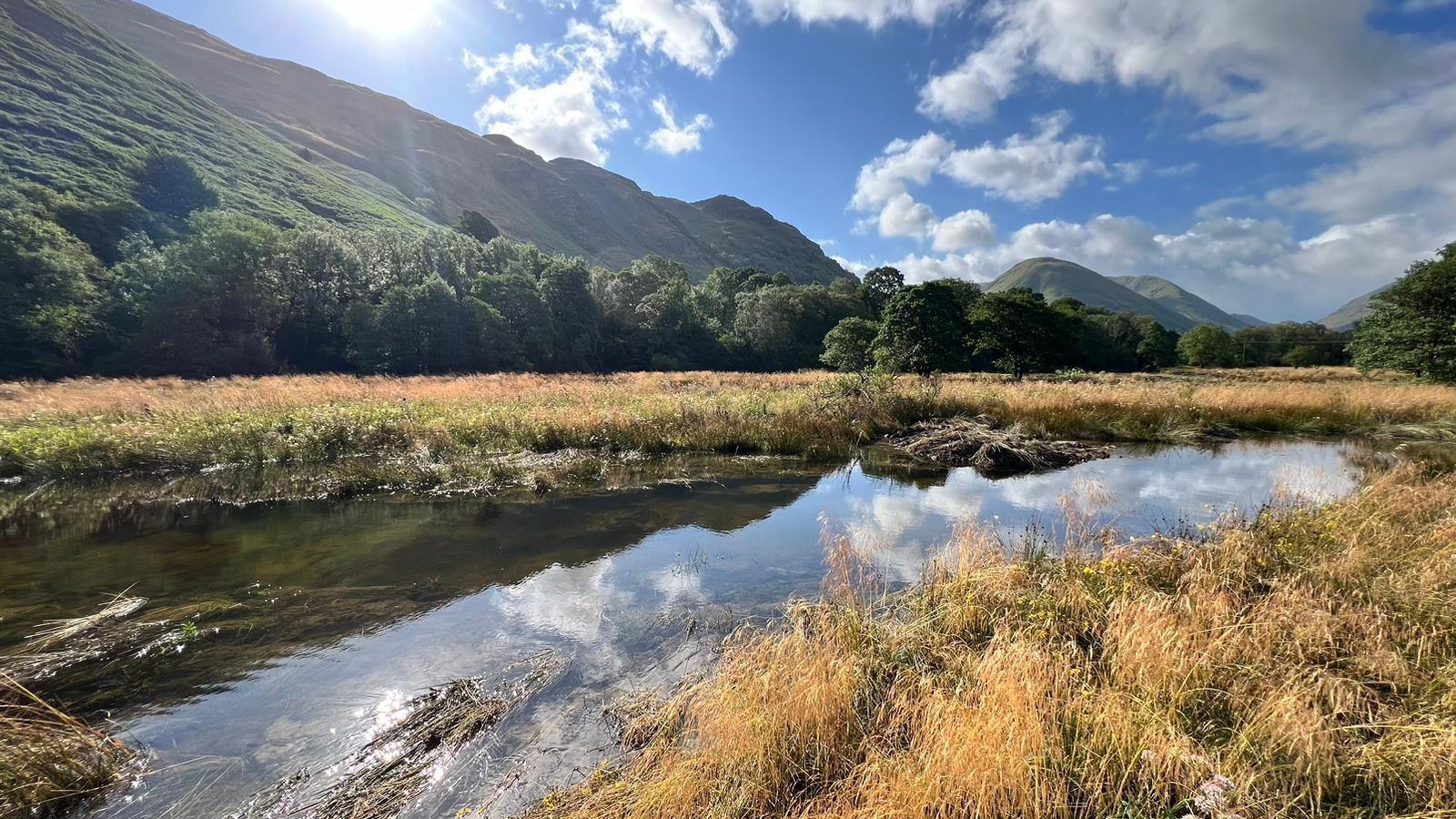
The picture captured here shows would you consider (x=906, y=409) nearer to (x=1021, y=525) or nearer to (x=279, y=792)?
(x=1021, y=525)

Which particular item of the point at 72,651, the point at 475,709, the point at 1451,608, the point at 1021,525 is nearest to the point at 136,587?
the point at 72,651

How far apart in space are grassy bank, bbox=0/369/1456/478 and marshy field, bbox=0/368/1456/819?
47 centimetres

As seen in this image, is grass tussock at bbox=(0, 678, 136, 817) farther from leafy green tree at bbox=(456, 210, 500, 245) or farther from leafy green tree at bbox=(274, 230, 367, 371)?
leafy green tree at bbox=(456, 210, 500, 245)

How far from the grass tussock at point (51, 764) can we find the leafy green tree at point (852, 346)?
4506 cm

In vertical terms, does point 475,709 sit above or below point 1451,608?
below

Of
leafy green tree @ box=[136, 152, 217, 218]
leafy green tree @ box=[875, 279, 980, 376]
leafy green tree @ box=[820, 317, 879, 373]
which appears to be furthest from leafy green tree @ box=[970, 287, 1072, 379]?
leafy green tree @ box=[136, 152, 217, 218]

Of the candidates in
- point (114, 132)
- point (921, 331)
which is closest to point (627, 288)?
point (921, 331)

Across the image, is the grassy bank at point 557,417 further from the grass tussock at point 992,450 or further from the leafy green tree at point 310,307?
the leafy green tree at point 310,307

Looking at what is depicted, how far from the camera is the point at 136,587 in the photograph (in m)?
7.18

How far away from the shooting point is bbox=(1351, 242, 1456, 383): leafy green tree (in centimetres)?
2648

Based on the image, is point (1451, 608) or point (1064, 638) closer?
point (1451, 608)

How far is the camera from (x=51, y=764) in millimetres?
3707

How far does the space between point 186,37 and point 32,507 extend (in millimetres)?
287048

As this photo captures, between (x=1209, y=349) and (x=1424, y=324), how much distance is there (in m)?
74.2
